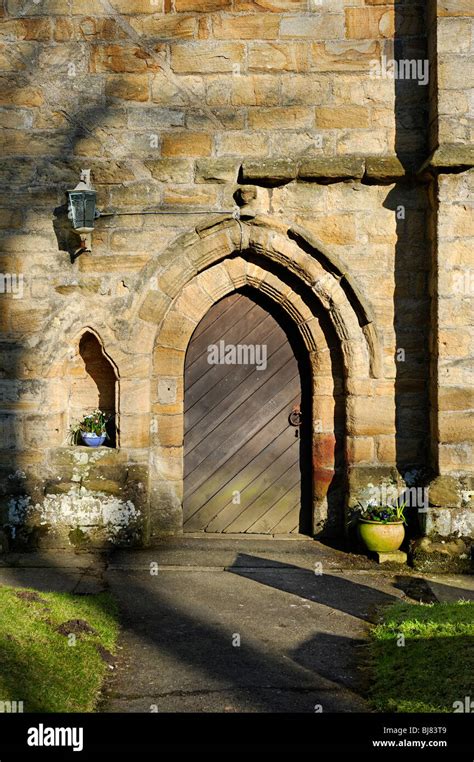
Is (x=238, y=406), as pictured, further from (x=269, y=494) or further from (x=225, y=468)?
(x=269, y=494)

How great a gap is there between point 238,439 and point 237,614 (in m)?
2.27

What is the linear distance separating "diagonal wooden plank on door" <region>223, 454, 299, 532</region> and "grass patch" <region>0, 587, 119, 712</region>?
2182mm

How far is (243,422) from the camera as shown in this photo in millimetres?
7195

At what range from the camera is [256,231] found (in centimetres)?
685

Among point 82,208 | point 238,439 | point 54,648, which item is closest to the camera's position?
point 54,648

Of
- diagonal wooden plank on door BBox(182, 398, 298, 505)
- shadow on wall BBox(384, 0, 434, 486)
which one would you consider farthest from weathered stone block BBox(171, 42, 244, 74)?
diagonal wooden plank on door BBox(182, 398, 298, 505)

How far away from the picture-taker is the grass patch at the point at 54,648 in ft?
11.9

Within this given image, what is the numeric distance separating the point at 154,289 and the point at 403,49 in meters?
2.74

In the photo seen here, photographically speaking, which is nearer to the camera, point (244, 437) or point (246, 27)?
point (246, 27)

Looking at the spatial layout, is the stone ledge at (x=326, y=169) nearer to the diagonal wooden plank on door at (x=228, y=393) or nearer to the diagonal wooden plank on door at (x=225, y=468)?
the diagonal wooden plank on door at (x=228, y=393)

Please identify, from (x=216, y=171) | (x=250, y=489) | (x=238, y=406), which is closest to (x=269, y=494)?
(x=250, y=489)

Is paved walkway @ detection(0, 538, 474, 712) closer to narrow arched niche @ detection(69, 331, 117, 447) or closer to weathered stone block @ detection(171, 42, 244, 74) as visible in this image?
narrow arched niche @ detection(69, 331, 117, 447)

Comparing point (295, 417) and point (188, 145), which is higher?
point (188, 145)

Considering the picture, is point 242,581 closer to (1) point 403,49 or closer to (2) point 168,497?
(2) point 168,497
